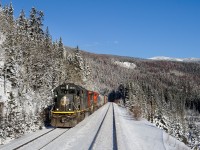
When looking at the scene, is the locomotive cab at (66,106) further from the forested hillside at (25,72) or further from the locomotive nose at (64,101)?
the forested hillside at (25,72)

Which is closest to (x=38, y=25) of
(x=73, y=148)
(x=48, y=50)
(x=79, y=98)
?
(x=48, y=50)

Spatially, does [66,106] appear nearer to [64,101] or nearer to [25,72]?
[64,101]

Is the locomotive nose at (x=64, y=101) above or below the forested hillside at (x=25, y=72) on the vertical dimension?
below

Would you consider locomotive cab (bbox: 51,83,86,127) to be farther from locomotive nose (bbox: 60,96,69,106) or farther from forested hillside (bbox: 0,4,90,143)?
forested hillside (bbox: 0,4,90,143)

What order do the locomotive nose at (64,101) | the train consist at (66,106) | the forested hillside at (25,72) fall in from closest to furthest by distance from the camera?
1. the train consist at (66,106)
2. the locomotive nose at (64,101)
3. the forested hillside at (25,72)

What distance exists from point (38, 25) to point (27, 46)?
30.5m

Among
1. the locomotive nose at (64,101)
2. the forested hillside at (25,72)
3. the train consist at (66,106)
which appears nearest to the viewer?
the train consist at (66,106)

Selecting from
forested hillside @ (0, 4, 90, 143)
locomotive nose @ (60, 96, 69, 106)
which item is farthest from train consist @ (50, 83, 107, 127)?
forested hillside @ (0, 4, 90, 143)

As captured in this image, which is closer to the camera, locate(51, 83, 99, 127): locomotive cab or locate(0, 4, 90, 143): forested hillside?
locate(51, 83, 99, 127): locomotive cab

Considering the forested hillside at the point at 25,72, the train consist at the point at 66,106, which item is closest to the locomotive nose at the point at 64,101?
the train consist at the point at 66,106

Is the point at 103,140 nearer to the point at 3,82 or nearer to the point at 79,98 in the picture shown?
the point at 79,98

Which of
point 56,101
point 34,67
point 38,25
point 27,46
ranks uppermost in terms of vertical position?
point 38,25

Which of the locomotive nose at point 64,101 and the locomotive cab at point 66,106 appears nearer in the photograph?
the locomotive cab at point 66,106

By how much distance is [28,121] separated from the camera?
20.8 m
